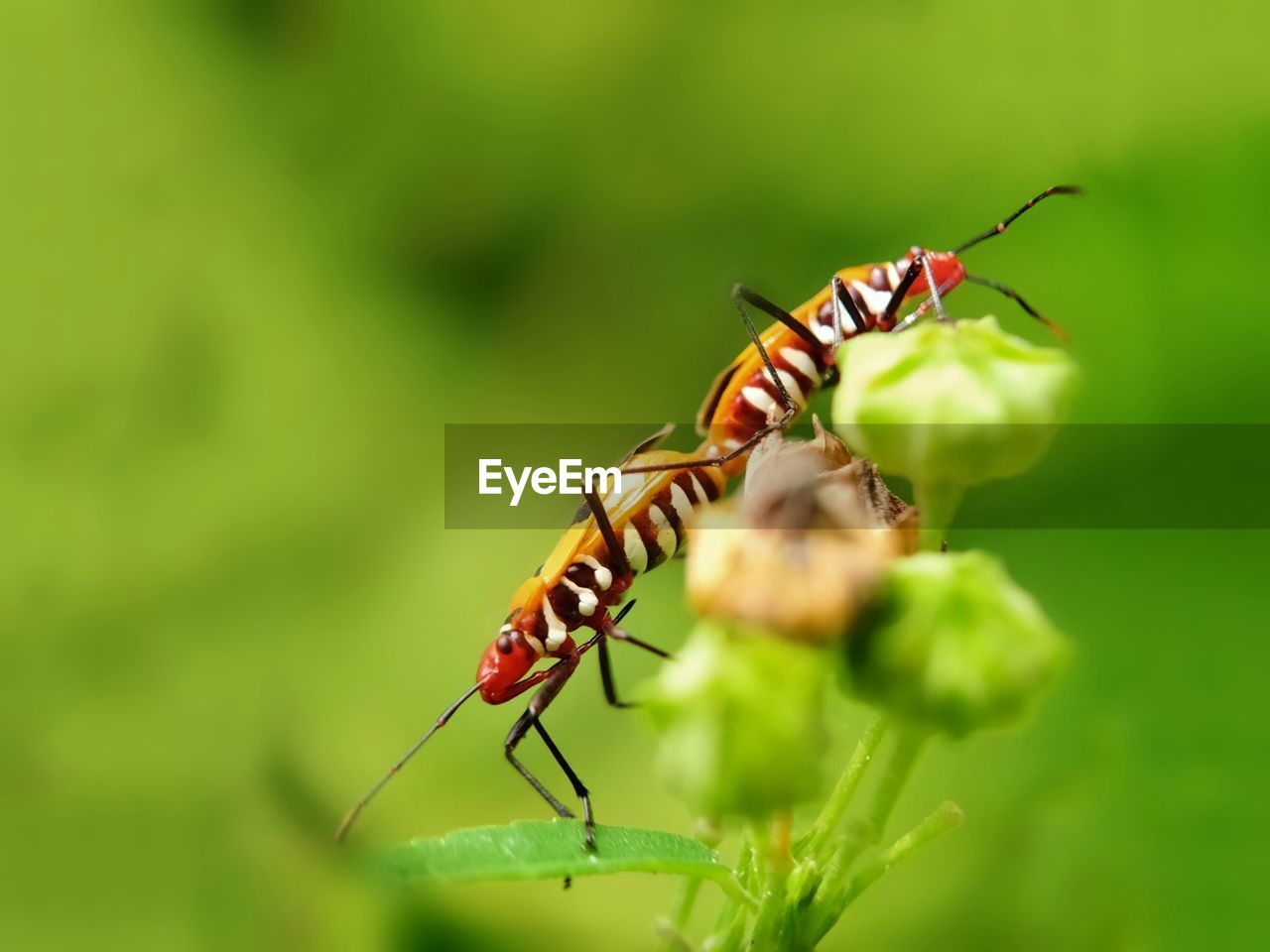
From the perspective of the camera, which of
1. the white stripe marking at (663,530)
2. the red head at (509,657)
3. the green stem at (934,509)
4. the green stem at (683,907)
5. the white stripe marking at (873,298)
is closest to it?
the green stem at (934,509)

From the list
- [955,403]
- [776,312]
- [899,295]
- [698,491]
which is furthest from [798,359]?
[955,403]

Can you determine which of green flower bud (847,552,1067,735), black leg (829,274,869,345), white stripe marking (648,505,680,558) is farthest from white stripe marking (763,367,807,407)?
green flower bud (847,552,1067,735)

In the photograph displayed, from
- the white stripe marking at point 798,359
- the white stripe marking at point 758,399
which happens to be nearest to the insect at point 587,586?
the white stripe marking at point 758,399

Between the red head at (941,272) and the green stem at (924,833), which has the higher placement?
the red head at (941,272)

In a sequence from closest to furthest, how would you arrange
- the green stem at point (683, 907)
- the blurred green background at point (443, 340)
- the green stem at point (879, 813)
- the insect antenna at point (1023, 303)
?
the green stem at point (879, 813) → the green stem at point (683, 907) → the insect antenna at point (1023, 303) → the blurred green background at point (443, 340)

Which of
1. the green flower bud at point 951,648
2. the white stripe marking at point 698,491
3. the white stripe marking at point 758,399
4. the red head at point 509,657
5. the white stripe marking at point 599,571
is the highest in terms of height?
the green flower bud at point 951,648

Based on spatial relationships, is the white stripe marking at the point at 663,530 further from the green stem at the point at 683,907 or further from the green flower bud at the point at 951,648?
the green flower bud at the point at 951,648
